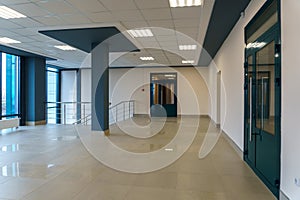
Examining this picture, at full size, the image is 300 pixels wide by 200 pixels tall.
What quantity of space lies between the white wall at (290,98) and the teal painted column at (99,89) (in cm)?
573

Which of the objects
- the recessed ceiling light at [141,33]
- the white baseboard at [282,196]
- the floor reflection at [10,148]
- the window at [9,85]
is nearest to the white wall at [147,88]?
the window at [9,85]

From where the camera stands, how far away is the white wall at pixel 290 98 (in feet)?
8.10

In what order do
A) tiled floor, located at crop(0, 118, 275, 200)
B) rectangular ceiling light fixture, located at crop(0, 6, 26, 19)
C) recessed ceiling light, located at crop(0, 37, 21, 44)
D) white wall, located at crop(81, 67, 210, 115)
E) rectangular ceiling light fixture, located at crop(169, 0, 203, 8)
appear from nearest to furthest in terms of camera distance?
tiled floor, located at crop(0, 118, 275, 200), rectangular ceiling light fixture, located at crop(169, 0, 203, 8), rectangular ceiling light fixture, located at crop(0, 6, 26, 19), recessed ceiling light, located at crop(0, 37, 21, 44), white wall, located at crop(81, 67, 210, 115)

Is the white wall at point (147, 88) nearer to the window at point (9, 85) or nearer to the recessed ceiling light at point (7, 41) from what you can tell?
the window at point (9, 85)

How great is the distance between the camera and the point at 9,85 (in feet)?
32.5

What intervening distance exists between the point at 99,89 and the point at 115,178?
14.3 ft

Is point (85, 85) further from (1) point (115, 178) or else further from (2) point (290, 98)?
(2) point (290, 98)

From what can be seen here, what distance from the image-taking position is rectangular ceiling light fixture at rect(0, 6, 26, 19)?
5023 millimetres

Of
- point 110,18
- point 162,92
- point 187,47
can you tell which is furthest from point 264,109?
point 162,92

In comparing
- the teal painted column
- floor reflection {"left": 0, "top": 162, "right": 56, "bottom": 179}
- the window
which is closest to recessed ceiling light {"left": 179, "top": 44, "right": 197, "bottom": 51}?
the teal painted column

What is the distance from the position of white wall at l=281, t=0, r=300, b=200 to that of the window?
1005cm

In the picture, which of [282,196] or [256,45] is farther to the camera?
[256,45]

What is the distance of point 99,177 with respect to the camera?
149 inches

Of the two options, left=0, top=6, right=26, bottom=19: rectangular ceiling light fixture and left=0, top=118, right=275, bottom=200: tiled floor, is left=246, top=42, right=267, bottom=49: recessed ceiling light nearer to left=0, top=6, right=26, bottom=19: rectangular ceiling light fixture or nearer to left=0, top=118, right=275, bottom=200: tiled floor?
left=0, top=118, right=275, bottom=200: tiled floor
